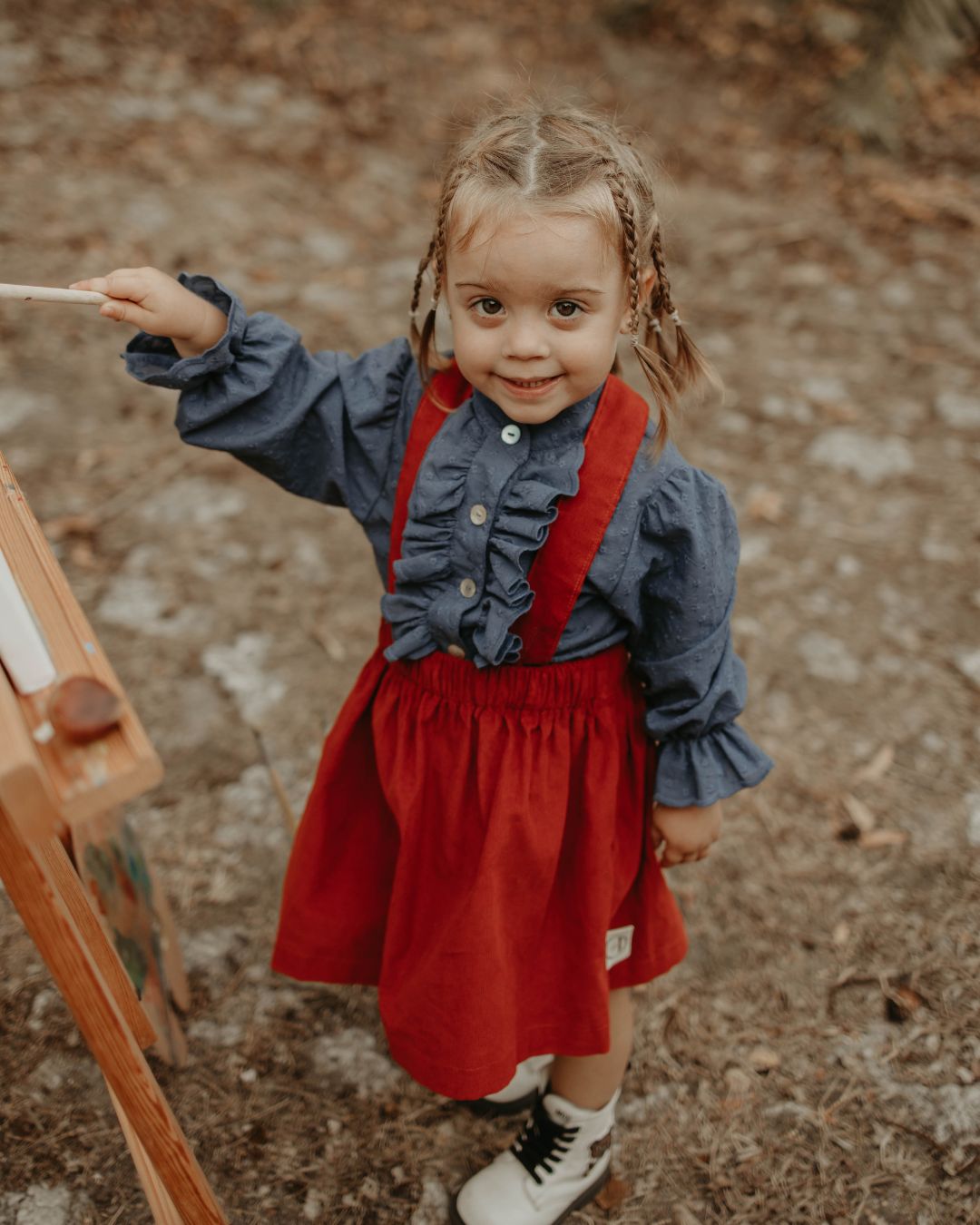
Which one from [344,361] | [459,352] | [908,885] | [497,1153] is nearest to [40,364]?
[344,361]

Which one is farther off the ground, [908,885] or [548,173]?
[548,173]

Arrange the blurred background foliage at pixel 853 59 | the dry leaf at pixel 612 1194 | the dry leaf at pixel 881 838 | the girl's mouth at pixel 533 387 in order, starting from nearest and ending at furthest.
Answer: the girl's mouth at pixel 533 387
the dry leaf at pixel 612 1194
the dry leaf at pixel 881 838
the blurred background foliage at pixel 853 59

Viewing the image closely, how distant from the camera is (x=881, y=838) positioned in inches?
94.3

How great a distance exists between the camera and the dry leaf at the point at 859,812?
7.96ft

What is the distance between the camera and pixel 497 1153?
6.04 feet

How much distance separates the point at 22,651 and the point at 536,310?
75cm

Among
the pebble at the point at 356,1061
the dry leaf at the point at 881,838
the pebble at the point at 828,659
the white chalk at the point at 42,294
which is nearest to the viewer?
the white chalk at the point at 42,294

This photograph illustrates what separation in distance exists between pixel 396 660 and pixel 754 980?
3.98 ft

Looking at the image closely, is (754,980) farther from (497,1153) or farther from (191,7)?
(191,7)

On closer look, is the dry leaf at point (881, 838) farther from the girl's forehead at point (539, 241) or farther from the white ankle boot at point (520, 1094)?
the girl's forehead at point (539, 241)

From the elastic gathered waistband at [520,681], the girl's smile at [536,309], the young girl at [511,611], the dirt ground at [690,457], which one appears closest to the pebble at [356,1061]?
the dirt ground at [690,457]

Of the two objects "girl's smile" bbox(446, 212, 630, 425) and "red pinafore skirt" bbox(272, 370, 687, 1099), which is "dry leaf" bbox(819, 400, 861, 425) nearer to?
"red pinafore skirt" bbox(272, 370, 687, 1099)

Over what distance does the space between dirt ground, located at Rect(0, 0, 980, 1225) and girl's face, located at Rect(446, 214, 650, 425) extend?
1.76ft

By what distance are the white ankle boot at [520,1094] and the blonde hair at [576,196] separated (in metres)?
1.27
